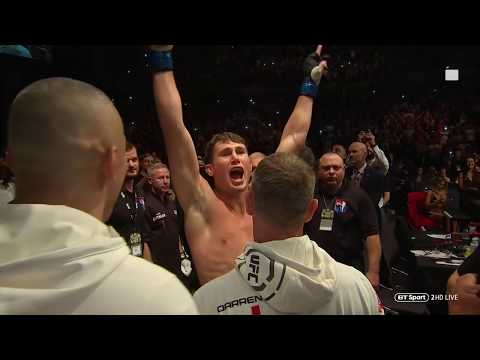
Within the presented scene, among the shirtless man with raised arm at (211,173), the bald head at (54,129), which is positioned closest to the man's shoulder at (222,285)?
the bald head at (54,129)

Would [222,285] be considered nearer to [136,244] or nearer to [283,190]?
[283,190]

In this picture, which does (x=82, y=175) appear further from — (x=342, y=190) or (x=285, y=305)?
(x=342, y=190)

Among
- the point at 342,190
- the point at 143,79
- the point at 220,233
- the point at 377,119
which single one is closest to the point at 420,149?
the point at 377,119

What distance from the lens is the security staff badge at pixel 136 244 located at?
2.82 meters

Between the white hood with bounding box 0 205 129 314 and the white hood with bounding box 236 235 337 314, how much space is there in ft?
1.87

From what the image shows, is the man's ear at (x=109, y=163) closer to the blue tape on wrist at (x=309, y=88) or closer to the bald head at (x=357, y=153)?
the blue tape on wrist at (x=309, y=88)

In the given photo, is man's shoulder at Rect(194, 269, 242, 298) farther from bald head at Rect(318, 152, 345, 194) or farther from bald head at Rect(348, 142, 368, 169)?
bald head at Rect(348, 142, 368, 169)

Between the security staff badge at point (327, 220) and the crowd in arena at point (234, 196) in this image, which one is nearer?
the crowd in arena at point (234, 196)

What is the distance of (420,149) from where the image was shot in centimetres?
553

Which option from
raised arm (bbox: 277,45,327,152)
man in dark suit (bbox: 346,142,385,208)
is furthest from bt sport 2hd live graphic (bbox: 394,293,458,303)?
raised arm (bbox: 277,45,327,152)

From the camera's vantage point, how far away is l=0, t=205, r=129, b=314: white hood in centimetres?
72

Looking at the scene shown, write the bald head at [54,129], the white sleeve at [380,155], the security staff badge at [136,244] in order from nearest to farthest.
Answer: the bald head at [54,129], the security staff badge at [136,244], the white sleeve at [380,155]

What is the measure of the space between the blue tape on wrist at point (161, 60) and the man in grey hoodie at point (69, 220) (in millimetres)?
1203

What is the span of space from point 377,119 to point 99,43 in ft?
13.5
